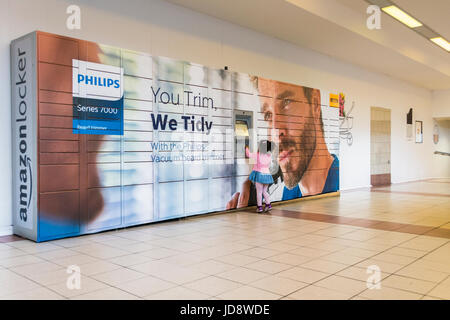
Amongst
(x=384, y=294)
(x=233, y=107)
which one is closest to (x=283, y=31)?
(x=233, y=107)

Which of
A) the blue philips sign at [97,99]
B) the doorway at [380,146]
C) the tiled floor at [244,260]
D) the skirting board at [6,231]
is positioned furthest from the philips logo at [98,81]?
the doorway at [380,146]

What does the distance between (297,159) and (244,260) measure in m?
4.74

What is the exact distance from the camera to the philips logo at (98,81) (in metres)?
5.14

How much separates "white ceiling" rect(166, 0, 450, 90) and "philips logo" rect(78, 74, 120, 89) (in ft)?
7.73

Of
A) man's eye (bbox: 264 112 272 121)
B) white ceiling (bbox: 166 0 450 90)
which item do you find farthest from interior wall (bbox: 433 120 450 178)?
man's eye (bbox: 264 112 272 121)

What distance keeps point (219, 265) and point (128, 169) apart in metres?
2.38

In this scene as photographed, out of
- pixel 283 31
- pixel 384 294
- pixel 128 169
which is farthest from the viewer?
pixel 283 31

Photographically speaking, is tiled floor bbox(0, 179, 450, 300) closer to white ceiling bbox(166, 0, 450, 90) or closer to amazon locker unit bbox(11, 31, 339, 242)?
amazon locker unit bbox(11, 31, 339, 242)

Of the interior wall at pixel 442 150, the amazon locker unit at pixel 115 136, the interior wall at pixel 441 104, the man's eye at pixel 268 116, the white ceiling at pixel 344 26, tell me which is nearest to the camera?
the amazon locker unit at pixel 115 136

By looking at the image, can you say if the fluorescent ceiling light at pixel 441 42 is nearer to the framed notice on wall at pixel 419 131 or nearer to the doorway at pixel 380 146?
the doorway at pixel 380 146

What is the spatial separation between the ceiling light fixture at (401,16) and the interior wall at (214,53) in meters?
2.37

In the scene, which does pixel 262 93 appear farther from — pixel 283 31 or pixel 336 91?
pixel 336 91

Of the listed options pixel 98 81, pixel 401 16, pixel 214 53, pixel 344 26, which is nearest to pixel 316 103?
pixel 344 26

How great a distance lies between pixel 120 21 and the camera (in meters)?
6.30
